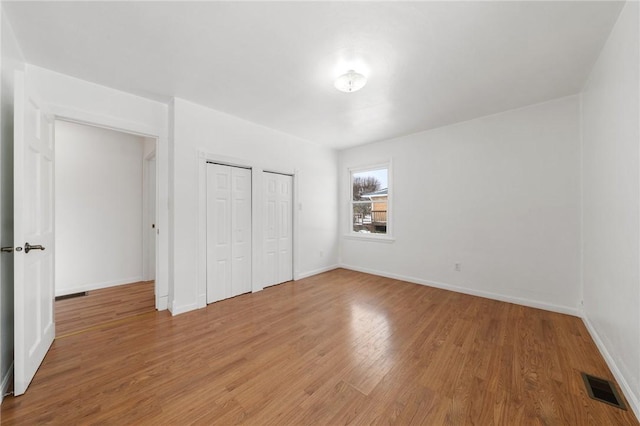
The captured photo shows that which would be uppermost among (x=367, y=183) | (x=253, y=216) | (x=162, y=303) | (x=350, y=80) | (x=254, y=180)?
(x=350, y=80)

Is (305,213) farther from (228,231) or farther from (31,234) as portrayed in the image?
(31,234)

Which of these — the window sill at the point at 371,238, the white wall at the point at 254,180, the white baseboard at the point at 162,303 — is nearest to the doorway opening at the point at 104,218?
the white baseboard at the point at 162,303

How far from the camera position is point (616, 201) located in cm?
189

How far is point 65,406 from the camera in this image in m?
1.57

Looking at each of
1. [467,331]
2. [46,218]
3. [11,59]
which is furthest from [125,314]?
[467,331]

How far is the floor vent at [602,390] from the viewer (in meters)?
1.62

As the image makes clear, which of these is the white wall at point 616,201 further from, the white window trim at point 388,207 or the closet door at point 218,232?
the closet door at point 218,232

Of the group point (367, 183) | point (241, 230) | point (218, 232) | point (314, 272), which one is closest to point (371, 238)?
point (367, 183)

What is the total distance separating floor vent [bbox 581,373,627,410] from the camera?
1624mm

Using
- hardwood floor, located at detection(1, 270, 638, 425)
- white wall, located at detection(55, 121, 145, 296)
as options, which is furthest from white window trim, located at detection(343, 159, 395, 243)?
white wall, located at detection(55, 121, 145, 296)

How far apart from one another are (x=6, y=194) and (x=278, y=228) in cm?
298

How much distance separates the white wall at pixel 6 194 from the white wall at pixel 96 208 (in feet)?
7.23

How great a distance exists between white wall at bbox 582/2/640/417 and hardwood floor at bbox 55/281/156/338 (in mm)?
4611

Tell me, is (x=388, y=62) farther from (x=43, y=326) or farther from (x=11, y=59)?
(x=43, y=326)
